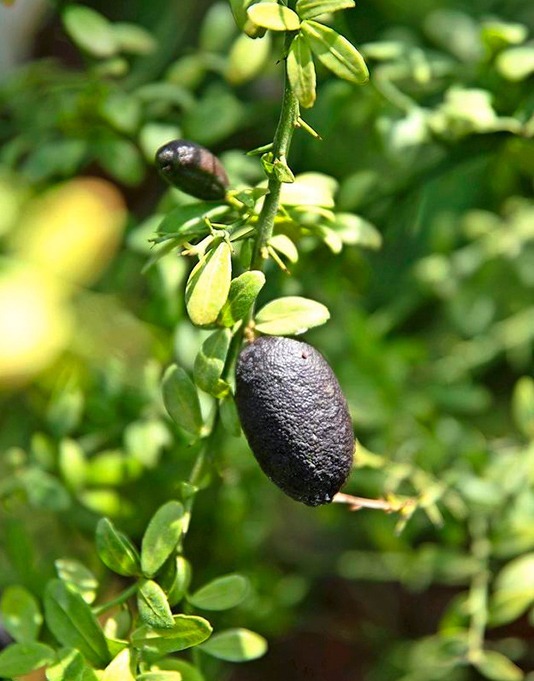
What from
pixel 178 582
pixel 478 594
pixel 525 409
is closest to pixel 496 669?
pixel 478 594

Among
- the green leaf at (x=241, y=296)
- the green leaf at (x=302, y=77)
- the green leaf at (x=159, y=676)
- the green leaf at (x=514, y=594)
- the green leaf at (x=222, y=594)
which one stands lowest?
the green leaf at (x=514, y=594)

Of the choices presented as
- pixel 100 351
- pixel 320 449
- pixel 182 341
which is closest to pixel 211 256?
pixel 320 449

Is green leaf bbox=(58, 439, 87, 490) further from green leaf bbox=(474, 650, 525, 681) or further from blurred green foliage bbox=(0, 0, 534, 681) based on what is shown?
green leaf bbox=(474, 650, 525, 681)

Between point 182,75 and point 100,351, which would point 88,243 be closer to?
point 100,351

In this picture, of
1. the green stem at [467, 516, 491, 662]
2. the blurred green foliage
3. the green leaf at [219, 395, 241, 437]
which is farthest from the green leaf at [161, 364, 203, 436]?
the green stem at [467, 516, 491, 662]

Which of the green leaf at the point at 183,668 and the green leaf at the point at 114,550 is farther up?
the green leaf at the point at 114,550

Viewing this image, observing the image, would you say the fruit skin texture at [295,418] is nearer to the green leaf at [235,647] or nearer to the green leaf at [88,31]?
the green leaf at [235,647]

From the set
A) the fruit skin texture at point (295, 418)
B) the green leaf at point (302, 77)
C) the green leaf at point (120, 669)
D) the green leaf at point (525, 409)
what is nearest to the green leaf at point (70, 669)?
the green leaf at point (120, 669)
